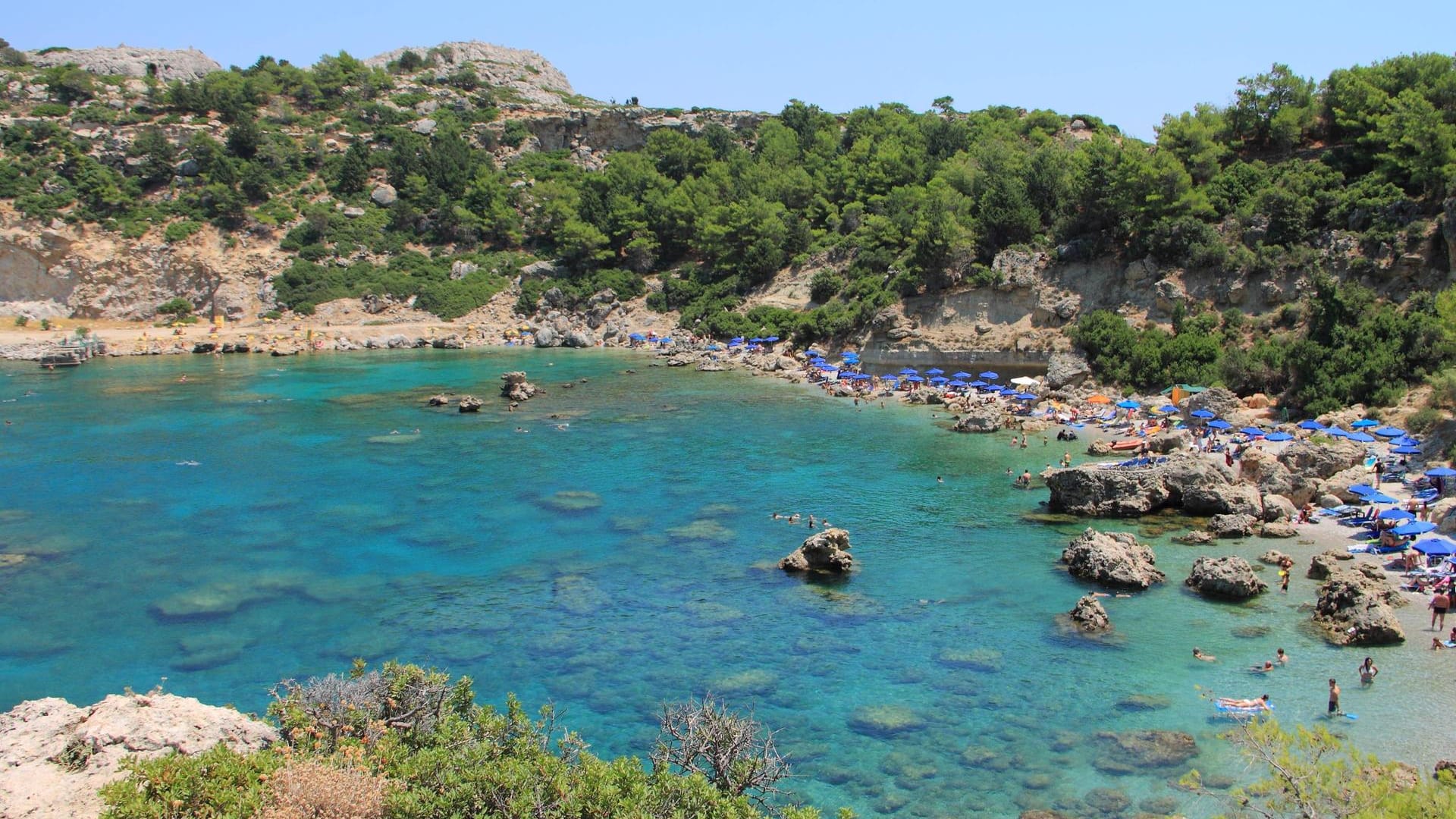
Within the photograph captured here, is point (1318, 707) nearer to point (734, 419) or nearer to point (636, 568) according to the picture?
point (636, 568)

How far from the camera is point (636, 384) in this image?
236 feet

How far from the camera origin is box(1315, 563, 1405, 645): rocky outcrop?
84.8 ft

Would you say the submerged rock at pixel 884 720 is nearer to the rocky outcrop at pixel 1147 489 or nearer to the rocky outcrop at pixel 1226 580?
the rocky outcrop at pixel 1226 580

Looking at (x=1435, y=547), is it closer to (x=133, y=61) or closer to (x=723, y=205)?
(x=723, y=205)

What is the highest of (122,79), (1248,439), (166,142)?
(122,79)

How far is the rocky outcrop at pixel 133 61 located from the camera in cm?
14075

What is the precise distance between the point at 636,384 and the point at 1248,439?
40.9m

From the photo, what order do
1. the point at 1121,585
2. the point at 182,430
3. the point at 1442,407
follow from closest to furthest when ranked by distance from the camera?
the point at 1121,585 → the point at 1442,407 → the point at 182,430

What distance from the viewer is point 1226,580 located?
2948 centimetres

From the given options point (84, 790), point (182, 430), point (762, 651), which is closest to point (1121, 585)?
point (762, 651)

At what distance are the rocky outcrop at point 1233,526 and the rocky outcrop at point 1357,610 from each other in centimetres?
594

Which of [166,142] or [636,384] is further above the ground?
[166,142]

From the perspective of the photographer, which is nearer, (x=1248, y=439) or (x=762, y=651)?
(x=762, y=651)

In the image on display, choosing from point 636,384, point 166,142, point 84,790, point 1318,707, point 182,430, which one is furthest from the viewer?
point 166,142
